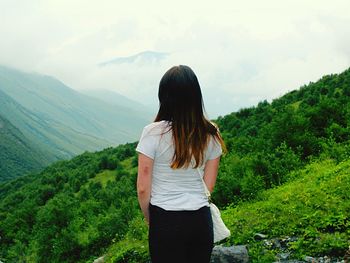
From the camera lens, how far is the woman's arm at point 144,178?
13.3 ft

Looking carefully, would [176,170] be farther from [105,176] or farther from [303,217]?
[105,176]

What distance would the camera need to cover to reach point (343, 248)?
22.5ft

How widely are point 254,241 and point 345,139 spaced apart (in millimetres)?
8615

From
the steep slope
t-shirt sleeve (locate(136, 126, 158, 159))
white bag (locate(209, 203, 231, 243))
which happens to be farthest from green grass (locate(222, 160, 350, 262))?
the steep slope

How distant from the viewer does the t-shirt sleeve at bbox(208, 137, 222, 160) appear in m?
4.29

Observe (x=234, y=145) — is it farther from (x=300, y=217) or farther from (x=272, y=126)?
(x=300, y=217)

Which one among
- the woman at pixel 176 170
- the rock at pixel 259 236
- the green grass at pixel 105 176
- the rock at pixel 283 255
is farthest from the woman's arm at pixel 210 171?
the green grass at pixel 105 176

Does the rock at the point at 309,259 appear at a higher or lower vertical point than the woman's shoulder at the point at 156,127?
lower

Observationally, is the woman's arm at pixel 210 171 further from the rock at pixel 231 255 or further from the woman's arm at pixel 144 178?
the rock at pixel 231 255

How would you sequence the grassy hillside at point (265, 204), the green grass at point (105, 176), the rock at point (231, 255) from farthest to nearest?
the green grass at point (105, 176)
the grassy hillside at point (265, 204)
the rock at point (231, 255)

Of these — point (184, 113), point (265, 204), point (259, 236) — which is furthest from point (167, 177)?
point (265, 204)

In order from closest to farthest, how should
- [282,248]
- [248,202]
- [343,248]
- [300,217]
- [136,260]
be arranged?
[343,248] → [282,248] → [300,217] → [136,260] → [248,202]

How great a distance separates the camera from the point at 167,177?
4.12m

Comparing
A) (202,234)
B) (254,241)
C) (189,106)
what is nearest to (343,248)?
(254,241)
